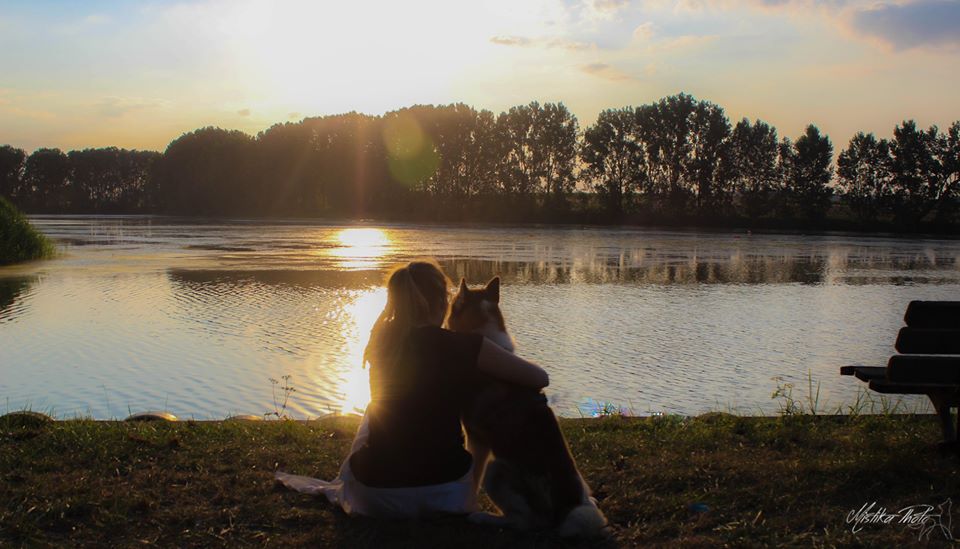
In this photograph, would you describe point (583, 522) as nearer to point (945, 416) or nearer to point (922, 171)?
point (945, 416)

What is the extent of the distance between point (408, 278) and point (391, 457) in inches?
37.0

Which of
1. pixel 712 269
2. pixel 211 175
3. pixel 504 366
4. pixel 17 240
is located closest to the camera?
pixel 504 366

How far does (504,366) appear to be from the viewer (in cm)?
385

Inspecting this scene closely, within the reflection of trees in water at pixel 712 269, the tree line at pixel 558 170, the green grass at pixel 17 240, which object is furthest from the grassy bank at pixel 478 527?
the tree line at pixel 558 170

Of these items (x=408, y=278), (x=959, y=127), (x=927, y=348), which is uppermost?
(x=959, y=127)

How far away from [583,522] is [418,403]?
0.99m

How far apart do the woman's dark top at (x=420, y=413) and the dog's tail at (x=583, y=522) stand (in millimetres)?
626

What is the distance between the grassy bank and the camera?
13.6 feet

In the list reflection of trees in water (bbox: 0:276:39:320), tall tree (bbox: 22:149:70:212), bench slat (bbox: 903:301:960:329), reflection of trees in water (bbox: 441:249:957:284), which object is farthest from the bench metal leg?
tall tree (bbox: 22:149:70:212)

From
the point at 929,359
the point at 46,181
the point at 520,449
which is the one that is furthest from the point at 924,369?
the point at 46,181

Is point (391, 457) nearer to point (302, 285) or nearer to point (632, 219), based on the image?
point (302, 285)

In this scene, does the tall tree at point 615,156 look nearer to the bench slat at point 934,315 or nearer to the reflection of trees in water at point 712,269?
the reflection of trees in water at point 712,269

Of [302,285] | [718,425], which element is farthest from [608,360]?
[302,285]

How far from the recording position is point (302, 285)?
1856cm
